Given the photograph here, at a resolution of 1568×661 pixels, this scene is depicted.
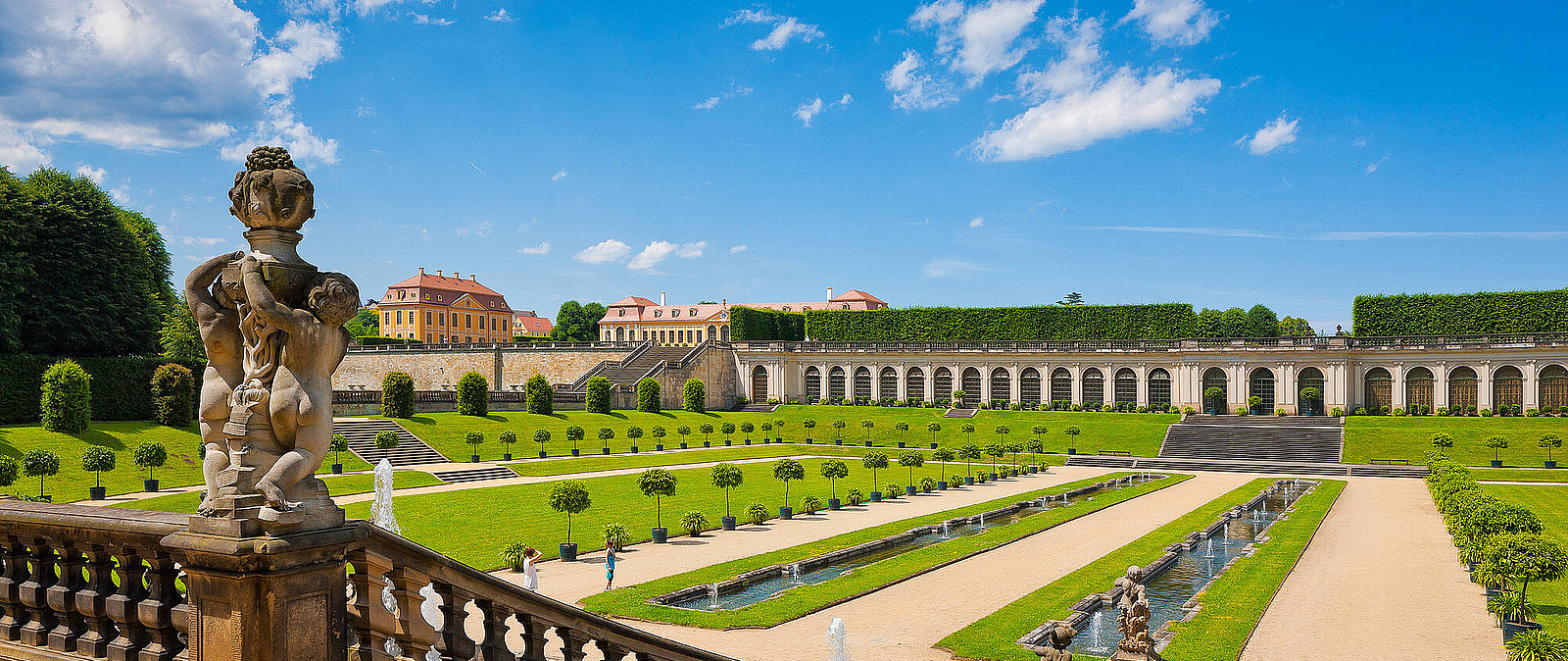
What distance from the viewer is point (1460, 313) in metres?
63.2

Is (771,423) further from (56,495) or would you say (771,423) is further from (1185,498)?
(56,495)

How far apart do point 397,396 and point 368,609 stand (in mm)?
49905

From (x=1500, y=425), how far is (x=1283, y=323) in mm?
69155

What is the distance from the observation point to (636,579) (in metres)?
19.7

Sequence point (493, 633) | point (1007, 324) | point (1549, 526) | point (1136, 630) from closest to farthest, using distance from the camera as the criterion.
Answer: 1. point (493, 633)
2. point (1136, 630)
3. point (1549, 526)
4. point (1007, 324)

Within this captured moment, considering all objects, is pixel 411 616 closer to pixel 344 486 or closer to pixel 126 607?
pixel 126 607

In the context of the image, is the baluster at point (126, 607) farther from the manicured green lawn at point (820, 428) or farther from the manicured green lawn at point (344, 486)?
the manicured green lawn at point (820, 428)

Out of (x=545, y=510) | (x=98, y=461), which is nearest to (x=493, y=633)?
(x=545, y=510)

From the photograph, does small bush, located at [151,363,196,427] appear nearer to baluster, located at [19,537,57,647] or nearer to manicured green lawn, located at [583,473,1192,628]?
manicured green lawn, located at [583,473,1192,628]

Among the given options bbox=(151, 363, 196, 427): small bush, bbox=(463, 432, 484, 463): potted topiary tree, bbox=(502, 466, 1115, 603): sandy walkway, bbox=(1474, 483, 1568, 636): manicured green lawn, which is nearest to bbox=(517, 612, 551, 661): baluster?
bbox=(502, 466, 1115, 603): sandy walkway

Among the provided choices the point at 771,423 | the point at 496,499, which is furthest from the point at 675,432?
the point at 496,499

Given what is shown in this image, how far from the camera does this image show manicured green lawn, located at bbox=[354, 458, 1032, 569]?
916 inches

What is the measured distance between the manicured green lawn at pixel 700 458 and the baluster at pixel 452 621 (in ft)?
117

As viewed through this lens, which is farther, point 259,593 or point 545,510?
point 545,510
